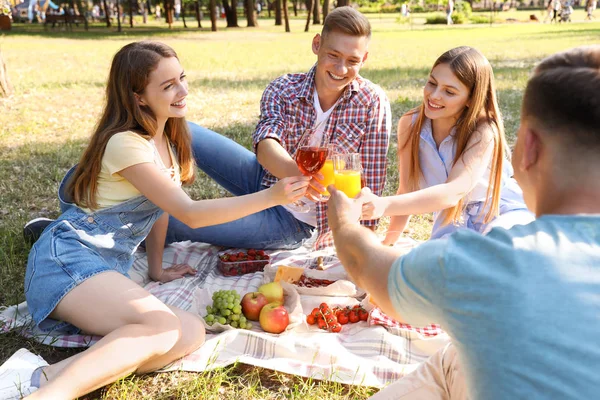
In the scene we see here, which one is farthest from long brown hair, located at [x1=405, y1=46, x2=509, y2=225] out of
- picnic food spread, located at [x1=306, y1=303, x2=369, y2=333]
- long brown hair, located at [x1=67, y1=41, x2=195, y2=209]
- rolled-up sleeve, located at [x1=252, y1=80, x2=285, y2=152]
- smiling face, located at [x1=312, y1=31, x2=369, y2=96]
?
long brown hair, located at [x1=67, y1=41, x2=195, y2=209]

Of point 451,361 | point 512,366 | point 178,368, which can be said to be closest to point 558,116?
point 512,366

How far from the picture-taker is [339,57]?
376cm

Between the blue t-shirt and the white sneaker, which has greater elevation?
the blue t-shirt

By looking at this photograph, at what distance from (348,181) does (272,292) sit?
43.1 inches

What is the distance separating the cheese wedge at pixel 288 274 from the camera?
3.87 metres

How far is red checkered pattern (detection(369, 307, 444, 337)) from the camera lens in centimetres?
334

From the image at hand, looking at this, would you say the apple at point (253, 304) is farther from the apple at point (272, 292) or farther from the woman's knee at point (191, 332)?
the woman's knee at point (191, 332)

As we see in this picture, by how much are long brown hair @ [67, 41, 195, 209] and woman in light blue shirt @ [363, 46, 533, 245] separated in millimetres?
1443

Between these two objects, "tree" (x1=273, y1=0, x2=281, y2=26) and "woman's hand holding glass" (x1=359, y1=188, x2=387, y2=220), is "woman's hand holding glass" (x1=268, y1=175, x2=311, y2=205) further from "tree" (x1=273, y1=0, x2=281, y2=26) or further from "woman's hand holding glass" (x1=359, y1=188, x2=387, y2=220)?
"tree" (x1=273, y1=0, x2=281, y2=26)

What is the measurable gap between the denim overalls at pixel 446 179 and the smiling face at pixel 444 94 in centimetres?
21

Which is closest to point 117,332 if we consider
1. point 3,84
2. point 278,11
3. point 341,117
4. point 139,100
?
point 139,100

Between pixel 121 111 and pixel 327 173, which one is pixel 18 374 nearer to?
pixel 121 111

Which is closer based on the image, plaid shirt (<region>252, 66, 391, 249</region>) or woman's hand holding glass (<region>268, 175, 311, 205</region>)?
woman's hand holding glass (<region>268, 175, 311, 205</region>)

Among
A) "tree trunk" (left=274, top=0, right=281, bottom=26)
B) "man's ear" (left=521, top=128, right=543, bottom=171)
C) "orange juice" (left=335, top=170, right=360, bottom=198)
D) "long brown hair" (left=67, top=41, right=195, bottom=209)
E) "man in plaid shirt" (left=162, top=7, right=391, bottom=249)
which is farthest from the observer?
"tree trunk" (left=274, top=0, right=281, bottom=26)
